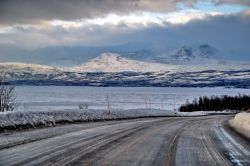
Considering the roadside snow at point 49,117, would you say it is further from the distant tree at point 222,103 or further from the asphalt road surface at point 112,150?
the distant tree at point 222,103

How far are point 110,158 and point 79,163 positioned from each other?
1.37 m

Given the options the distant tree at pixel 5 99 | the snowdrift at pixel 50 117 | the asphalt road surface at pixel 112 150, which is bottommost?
the asphalt road surface at pixel 112 150

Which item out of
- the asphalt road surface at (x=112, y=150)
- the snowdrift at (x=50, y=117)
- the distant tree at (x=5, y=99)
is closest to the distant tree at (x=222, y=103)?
the distant tree at (x=5, y=99)

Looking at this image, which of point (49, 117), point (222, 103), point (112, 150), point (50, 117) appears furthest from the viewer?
point (222, 103)

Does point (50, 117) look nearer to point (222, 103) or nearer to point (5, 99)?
point (5, 99)

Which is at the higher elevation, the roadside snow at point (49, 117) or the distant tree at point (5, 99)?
the distant tree at point (5, 99)

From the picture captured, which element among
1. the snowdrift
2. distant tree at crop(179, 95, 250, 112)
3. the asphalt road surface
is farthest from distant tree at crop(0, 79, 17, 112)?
distant tree at crop(179, 95, 250, 112)

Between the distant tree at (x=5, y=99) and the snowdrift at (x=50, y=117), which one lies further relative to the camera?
the distant tree at (x=5, y=99)

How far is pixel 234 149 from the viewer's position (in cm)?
1686

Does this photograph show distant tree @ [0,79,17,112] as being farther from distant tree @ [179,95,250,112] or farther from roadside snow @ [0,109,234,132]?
distant tree @ [179,95,250,112]

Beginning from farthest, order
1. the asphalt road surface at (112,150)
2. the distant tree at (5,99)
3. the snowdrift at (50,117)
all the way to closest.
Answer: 1. the distant tree at (5,99)
2. the snowdrift at (50,117)
3. the asphalt road surface at (112,150)

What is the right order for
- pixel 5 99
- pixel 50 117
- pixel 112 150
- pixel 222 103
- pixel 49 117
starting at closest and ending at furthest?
pixel 112 150 < pixel 49 117 < pixel 50 117 < pixel 5 99 < pixel 222 103

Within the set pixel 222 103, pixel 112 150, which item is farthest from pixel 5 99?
pixel 222 103

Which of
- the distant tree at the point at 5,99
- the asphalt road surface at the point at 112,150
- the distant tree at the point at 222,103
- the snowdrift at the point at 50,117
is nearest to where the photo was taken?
the asphalt road surface at the point at 112,150
